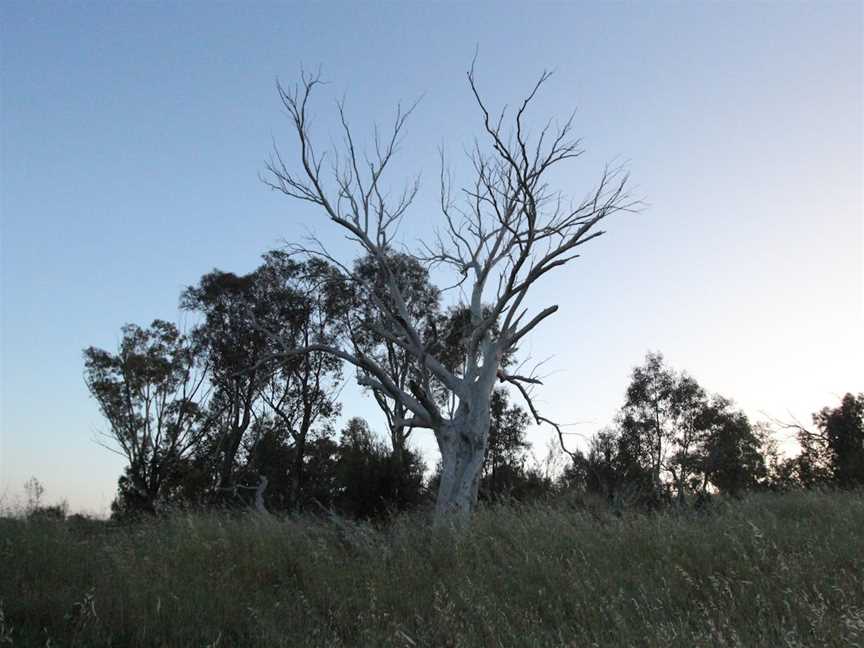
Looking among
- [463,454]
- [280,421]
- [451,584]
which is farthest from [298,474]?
[451,584]

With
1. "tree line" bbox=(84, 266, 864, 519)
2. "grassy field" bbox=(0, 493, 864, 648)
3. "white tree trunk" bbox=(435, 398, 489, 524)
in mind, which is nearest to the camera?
"grassy field" bbox=(0, 493, 864, 648)

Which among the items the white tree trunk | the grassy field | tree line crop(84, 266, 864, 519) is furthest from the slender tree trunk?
the grassy field

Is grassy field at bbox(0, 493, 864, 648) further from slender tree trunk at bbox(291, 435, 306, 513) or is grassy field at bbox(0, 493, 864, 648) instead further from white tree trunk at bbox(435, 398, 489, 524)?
slender tree trunk at bbox(291, 435, 306, 513)

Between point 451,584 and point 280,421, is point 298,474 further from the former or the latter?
point 451,584

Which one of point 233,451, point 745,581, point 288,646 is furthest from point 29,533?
point 233,451

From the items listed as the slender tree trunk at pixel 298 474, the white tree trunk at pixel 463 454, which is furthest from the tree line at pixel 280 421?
the white tree trunk at pixel 463 454

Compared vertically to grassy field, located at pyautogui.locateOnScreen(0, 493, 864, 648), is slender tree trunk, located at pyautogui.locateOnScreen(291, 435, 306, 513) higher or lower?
higher

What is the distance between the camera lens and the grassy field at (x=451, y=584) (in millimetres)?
4824

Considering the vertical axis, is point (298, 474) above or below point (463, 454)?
below

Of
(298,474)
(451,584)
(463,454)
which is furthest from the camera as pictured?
(298,474)

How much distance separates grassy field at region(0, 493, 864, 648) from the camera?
190 inches

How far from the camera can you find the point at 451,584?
6254mm

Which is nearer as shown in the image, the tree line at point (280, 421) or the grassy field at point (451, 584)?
the grassy field at point (451, 584)

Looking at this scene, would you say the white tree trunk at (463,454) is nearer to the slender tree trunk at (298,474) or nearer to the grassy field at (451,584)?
the grassy field at (451,584)
